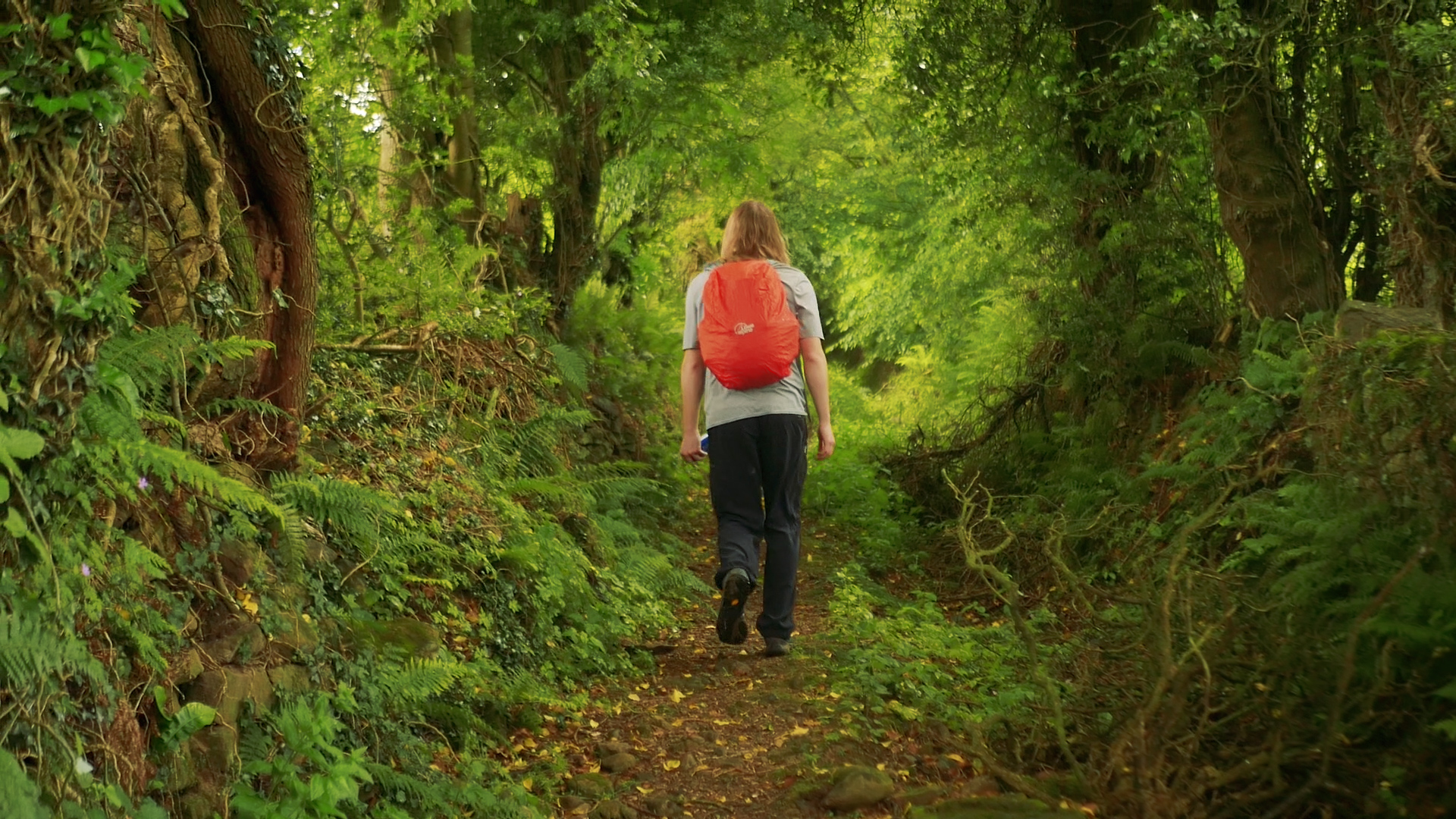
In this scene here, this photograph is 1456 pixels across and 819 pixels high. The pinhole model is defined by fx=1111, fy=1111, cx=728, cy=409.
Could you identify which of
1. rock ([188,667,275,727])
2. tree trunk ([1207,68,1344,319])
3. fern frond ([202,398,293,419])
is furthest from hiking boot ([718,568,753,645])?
tree trunk ([1207,68,1344,319])

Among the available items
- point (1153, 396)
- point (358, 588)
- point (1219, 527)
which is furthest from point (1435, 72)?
point (358, 588)

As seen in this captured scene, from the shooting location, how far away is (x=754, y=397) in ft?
18.6

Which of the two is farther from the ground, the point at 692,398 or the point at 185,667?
the point at 692,398

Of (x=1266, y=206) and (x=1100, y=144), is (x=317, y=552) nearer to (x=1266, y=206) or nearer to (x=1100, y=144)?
(x=1266, y=206)

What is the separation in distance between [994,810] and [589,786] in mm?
1669

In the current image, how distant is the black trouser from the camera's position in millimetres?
5703

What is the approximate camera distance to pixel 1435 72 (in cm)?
621

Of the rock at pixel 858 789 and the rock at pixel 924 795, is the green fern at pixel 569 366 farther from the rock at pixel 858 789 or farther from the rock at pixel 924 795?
the rock at pixel 924 795

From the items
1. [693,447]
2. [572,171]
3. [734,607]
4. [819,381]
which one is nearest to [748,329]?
[819,381]

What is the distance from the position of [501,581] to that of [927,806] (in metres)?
2.78

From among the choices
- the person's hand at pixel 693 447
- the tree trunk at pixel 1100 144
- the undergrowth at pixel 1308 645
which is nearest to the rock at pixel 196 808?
the undergrowth at pixel 1308 645

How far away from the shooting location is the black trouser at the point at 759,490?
5.70m

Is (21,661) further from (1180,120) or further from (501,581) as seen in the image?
(1180,120)

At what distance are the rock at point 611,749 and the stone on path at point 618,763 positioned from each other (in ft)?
0.13
